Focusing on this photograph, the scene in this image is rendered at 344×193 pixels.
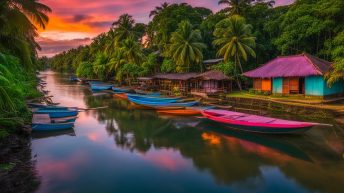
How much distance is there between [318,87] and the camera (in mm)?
23688

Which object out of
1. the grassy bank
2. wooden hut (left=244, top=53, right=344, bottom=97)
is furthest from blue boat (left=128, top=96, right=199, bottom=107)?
the grassy bank

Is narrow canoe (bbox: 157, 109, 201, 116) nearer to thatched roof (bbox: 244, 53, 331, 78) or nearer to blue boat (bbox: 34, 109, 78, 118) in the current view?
blue boat (bbox: 34, 109, 78, 118)

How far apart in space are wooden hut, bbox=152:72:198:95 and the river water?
595 inches

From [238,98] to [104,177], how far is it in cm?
1933

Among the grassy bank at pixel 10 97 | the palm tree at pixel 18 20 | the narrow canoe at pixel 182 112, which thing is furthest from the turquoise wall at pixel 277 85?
the grassy bank at pixel 10 97

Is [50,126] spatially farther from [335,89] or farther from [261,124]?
[335,89]

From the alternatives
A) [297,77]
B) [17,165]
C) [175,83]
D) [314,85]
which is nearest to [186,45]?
[175,83]

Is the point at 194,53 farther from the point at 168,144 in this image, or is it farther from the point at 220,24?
the point at 168,144

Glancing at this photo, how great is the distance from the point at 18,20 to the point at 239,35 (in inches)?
1004

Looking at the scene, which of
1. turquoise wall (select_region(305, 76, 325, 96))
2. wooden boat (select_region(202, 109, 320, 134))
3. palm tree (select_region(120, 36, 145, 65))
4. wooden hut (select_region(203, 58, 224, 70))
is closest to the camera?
wooden boat (select_region(202, 109, 320, 134))

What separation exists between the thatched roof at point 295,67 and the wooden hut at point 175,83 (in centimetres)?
861

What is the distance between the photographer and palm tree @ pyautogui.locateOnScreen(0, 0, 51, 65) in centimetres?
1151

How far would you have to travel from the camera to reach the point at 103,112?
25.6 metres

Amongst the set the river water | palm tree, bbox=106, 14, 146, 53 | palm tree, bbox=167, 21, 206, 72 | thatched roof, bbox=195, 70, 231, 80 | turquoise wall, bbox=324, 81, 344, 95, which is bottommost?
the river water
